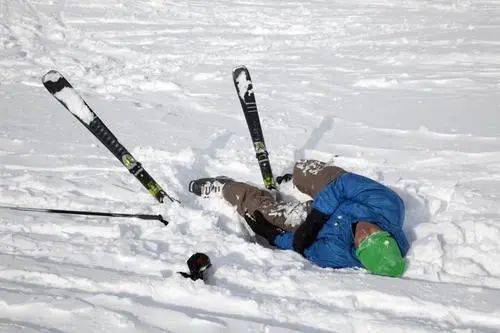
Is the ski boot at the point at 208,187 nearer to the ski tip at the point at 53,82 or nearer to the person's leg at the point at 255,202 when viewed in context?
the person's leg at the point at 255,202

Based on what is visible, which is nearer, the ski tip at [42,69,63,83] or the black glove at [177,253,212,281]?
the black glove at [177,253,212,281]

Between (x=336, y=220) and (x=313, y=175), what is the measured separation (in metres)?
0.60

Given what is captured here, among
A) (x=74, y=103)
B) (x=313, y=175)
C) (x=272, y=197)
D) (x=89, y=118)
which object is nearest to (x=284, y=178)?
(x=272, y=197)

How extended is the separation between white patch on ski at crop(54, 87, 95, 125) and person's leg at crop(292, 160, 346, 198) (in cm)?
196

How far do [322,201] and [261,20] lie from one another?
8.07 m

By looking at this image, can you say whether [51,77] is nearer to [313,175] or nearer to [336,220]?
[313,175]

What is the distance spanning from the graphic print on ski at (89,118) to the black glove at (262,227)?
2.49 feet

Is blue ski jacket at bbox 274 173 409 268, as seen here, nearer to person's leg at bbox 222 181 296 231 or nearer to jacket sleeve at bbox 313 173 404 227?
jacket sleeve at bbox 313 173 404 227

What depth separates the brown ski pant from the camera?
4008 millimetres

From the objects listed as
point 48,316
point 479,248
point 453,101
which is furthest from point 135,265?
point 453,101

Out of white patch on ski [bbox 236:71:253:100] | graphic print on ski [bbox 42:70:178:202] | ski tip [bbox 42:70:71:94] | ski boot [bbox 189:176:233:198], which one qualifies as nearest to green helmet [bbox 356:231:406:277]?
ski boot [bbox 189:176:233:198]

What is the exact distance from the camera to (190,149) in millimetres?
5242

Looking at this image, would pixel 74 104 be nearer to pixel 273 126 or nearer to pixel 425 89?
pixel 273 126

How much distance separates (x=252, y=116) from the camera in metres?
4.64
